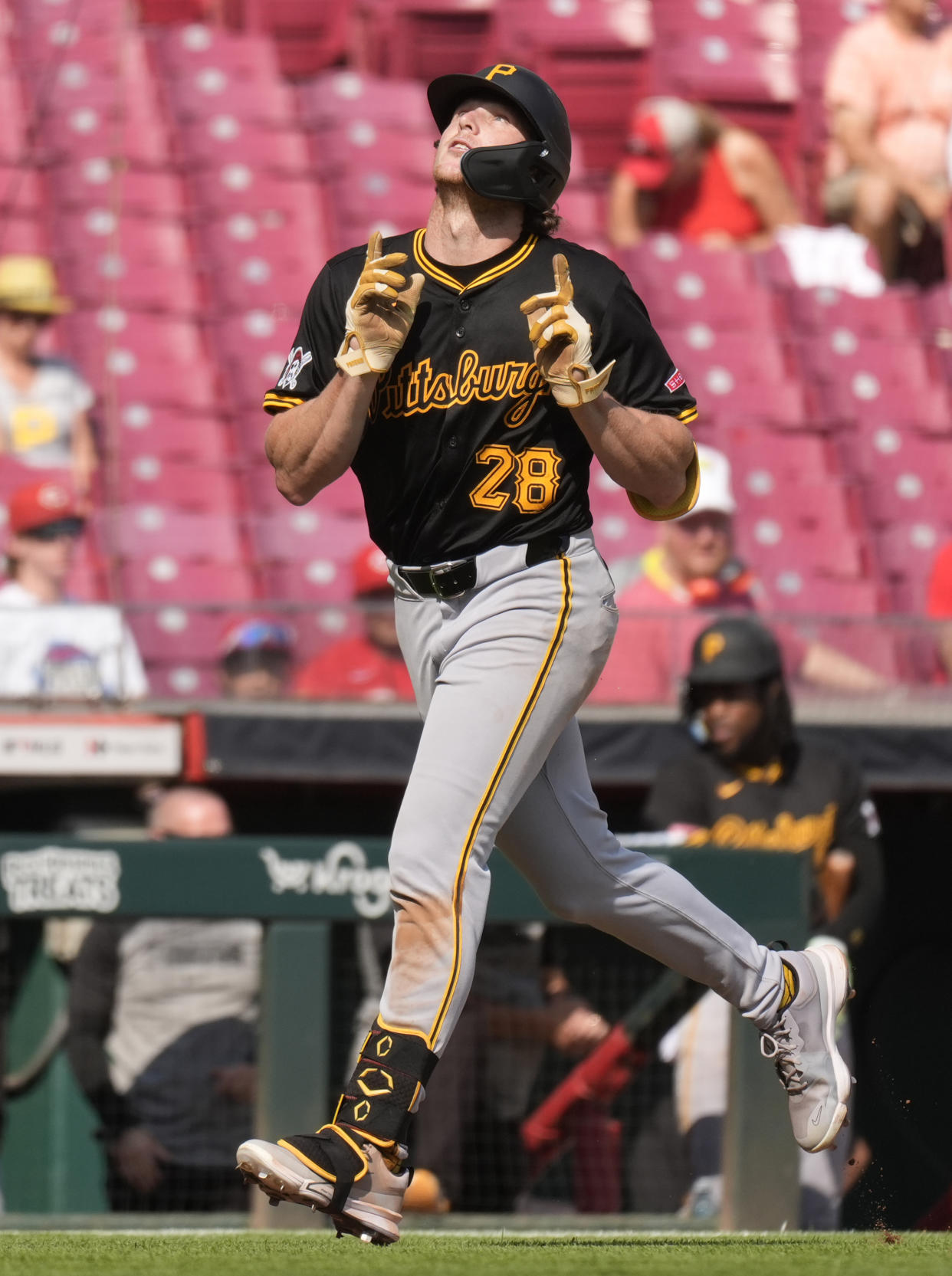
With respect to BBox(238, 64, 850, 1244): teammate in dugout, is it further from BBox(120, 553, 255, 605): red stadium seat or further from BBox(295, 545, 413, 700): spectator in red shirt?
BBox(120, 553, 255, 605): red stadium seat

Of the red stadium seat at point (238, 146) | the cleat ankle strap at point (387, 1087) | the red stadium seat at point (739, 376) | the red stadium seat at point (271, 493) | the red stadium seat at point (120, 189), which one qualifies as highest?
the red stadium seat at point (238, 146)

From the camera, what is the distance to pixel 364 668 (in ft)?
20.7

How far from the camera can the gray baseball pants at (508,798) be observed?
3.02 metres

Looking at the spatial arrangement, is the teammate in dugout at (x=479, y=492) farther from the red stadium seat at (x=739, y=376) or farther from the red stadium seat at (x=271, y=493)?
the red stadium seat at (x=739, y=376)

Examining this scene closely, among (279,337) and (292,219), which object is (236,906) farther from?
(292,219)

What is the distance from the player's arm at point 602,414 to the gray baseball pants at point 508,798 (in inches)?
6.5

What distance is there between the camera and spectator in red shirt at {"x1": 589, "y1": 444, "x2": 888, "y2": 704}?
633 cm

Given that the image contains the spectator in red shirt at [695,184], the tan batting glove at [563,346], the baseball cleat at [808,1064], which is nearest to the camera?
the tan batting glove at [563,346]

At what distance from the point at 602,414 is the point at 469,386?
22 cm

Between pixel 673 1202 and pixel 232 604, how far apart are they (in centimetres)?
260

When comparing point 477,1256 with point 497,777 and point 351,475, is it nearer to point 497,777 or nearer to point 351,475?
point 497,777

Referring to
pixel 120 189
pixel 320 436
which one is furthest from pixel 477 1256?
pixel 120 189

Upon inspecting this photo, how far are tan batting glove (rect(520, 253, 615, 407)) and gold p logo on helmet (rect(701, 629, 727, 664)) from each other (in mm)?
2705

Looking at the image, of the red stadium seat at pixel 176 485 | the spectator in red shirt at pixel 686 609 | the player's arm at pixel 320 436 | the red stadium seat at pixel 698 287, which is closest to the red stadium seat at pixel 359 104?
the red stadium seat at pixel 698 287
